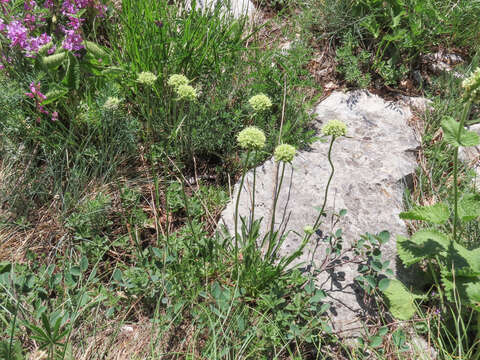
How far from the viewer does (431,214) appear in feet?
7.37

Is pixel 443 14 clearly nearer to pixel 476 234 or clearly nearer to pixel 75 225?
pixel 476 234

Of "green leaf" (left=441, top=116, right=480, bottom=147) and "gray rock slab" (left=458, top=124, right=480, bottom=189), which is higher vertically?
"green leaf" (left=441, top=116, right=480, bottom=147)

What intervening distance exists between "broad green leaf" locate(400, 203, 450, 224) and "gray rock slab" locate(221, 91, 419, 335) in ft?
1.21

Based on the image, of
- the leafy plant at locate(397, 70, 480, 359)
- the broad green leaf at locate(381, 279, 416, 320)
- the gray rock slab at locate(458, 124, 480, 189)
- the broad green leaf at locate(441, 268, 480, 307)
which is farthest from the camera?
the gray rock slab at locate(458, 124, 480, 189)

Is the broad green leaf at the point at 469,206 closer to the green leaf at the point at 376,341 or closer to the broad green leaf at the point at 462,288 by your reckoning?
the broad green leaf at the point at 462,288

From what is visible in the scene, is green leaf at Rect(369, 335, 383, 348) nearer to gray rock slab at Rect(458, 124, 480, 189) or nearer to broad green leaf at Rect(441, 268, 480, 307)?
broad green leaf at Rect(441, 268, 480, 307)

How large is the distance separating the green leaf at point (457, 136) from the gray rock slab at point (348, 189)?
87 centimetres

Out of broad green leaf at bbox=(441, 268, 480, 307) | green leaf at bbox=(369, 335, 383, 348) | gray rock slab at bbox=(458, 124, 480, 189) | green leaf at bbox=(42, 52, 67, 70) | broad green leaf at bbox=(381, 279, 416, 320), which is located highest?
green leaf at bbox=(42, 52, 67, 70)

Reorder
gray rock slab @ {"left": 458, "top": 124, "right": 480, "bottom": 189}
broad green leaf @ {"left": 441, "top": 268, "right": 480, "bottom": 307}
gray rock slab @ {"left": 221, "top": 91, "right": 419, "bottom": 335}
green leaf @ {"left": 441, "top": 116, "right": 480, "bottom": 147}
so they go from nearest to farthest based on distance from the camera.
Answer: green leaf @ {"left": 441, "top": 116, "right": 480, "bottom": 147} → broad green leaf @ {"left": 441, "top": 268, "right": 480, "bottom": 307} → gray rock slab @ {"left": 221, "top": 91, "right": 419, "bottom": 335} → gray rock slab @ {"left": 458, "top": 124, "right": 480, "bottom": 189}

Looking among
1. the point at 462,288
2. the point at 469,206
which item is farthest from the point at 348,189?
the point at 462,288

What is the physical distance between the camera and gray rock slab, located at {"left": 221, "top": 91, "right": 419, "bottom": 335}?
2.33 m

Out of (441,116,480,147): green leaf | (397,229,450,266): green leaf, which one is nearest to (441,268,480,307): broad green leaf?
(397,229,450,266): green leaf

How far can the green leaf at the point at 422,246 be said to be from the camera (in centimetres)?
220

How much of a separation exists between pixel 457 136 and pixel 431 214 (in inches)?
26.1
